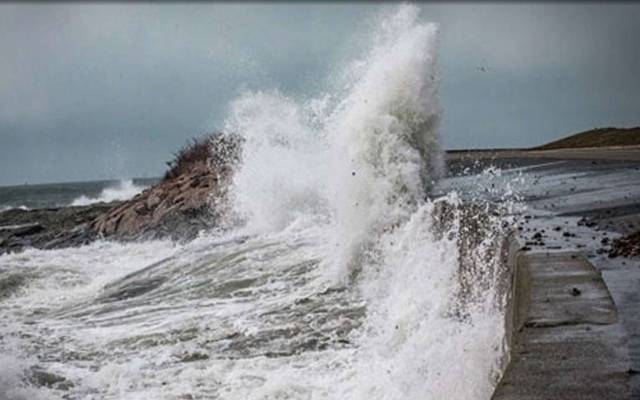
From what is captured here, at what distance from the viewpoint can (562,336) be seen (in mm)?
4031

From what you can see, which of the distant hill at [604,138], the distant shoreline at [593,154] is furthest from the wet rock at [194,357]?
the distant hill at [604,138]

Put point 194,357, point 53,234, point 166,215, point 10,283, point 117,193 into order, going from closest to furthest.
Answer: point 194,357
point 10,283
point 166,215
point 53,234
point 117,193

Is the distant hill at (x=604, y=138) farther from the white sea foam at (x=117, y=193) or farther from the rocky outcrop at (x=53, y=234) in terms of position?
the white sea foam at (x=117, y=193)

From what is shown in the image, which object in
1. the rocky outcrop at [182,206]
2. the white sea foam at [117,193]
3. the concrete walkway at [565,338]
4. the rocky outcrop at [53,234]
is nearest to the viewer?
the concrete walkway at [565,338]

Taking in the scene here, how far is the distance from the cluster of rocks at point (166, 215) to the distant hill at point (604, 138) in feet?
57.4

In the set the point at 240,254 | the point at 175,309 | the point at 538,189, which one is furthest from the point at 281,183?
the point at 175,309

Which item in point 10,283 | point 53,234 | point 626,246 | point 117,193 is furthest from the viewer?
point 117,193

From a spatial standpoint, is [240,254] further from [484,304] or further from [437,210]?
[484,304]

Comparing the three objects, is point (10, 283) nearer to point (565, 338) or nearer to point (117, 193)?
point (565, 338)

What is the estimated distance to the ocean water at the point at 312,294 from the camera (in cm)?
582

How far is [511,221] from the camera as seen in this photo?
790cm

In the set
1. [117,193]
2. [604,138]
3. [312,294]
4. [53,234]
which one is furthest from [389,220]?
[117,193]

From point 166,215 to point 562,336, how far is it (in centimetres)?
1528

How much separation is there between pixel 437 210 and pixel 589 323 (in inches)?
189
